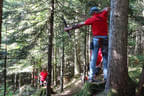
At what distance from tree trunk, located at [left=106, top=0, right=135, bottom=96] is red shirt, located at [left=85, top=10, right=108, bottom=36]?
0.58 meters

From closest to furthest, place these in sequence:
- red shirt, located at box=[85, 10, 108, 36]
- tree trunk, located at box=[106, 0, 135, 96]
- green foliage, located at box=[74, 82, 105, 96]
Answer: tree trunk, located at box=[106, 0, 135, 96], red shirt, located at box=[85, 10, 108, 36], green foliage, located at box=[74, 82, 105, 96]

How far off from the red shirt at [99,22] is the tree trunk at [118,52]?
583mm

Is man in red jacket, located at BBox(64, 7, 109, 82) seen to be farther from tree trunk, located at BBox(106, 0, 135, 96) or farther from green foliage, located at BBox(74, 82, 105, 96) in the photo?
green foliage, located at BBox(74, 82, 105, 96)

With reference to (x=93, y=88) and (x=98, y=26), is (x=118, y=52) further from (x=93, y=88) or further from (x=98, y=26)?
(x=93, y=88)

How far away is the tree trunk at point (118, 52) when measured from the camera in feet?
13.8

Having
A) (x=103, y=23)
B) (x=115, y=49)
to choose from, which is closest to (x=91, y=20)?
(x=103, y=23)

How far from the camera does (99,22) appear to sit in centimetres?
498

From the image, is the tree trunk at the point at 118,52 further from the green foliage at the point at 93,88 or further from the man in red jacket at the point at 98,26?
the green foliage at the point at 93,88

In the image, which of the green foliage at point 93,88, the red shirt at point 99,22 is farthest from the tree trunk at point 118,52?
the green foliage at point 93,88

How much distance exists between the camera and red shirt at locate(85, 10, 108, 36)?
192 inches

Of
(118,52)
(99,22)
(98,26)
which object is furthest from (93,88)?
(99,22)

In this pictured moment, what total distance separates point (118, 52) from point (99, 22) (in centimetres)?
128

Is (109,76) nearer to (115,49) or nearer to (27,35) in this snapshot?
(115,49)

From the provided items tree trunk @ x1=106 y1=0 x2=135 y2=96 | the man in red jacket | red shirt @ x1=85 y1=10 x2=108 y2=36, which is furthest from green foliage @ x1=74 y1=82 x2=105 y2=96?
red shirt @ x1=85 y1=10 x2=108 y2=36
